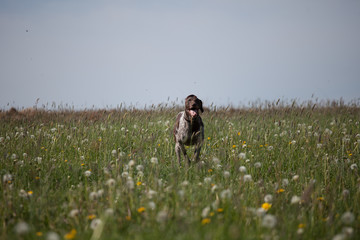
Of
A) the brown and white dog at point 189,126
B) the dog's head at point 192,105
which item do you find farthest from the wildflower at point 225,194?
the dog's head at point 192,105

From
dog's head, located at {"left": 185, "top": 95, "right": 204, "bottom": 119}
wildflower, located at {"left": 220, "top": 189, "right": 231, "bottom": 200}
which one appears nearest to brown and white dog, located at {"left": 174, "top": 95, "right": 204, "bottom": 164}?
dog's head, located at {"left": 185, "top": 95, "right": 204, "bottom": 119}

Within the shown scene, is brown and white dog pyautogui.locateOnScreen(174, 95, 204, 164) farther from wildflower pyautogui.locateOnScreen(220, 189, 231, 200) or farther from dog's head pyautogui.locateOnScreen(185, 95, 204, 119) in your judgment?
wildflower pyautogui.locateOnScreen(220, 189, 231, 200)

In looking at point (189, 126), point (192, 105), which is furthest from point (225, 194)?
point (189, 126)

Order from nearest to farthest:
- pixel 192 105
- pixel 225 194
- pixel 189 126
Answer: pixel 225 194 < pixel 192 105 < pixel 189 126

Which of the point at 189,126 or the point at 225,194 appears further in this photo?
the point at 189,126

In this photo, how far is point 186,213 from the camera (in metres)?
2.90

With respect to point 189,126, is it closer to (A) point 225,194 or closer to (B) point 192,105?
(B) point 192,105

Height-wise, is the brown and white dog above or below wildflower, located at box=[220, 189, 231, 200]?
above

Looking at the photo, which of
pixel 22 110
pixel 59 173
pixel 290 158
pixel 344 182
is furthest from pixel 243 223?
pixel 22 110

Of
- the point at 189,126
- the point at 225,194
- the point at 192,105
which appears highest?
the point at 192,105

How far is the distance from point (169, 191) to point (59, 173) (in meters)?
2.83

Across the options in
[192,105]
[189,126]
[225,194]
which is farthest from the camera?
[189,126]

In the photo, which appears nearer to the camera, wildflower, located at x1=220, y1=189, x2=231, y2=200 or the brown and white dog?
wildflower, located at x1=220, y1=189, x2=231, y2=200

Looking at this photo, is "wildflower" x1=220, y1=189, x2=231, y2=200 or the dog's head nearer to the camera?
"wildflower" x1=220, y1=189, x2=231, y2=200
